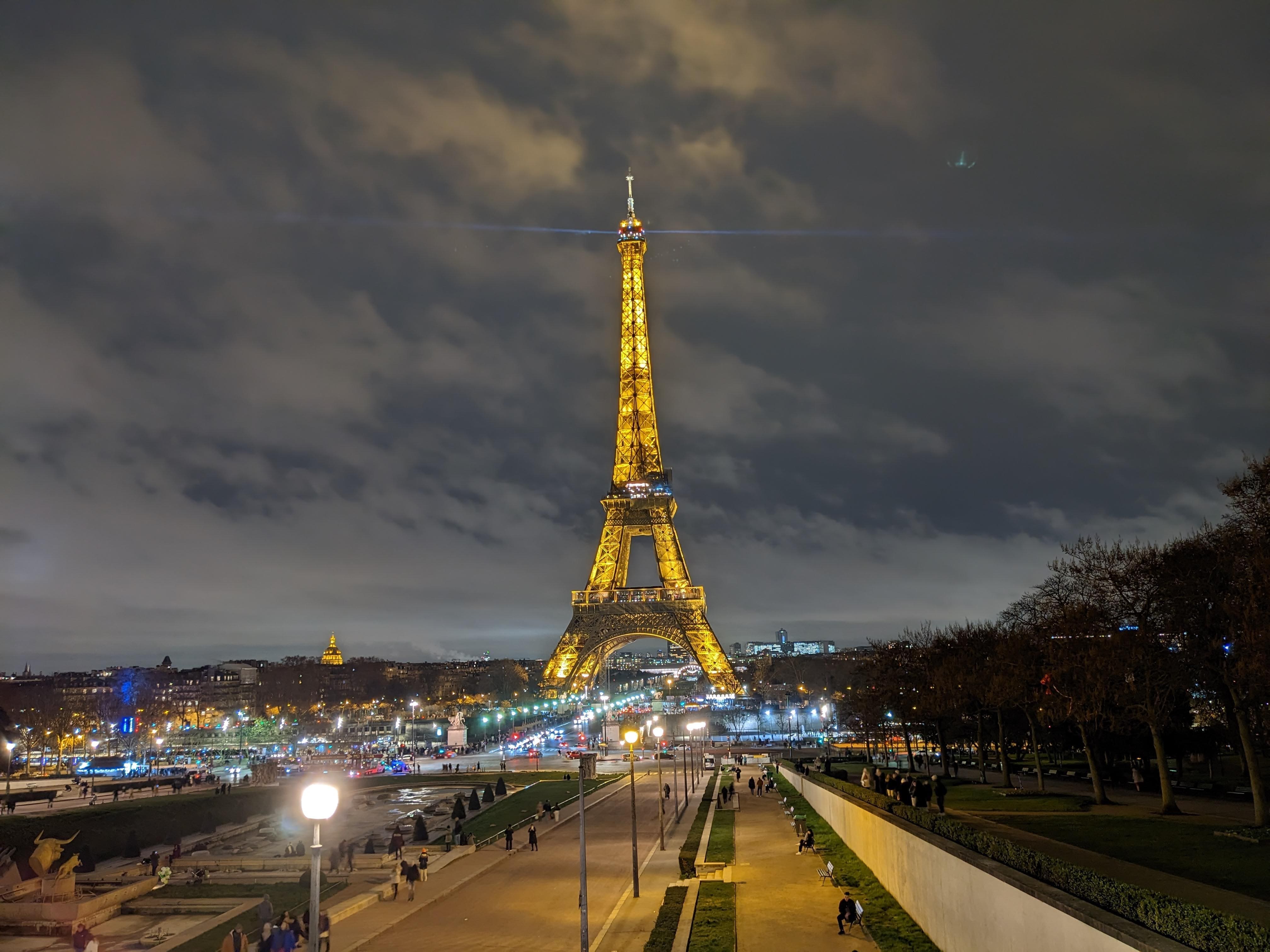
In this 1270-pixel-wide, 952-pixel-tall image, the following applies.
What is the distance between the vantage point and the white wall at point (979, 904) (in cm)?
1041

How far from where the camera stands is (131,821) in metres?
43.4

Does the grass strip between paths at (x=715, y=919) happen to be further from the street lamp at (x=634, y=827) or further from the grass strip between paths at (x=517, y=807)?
the grass strip between paths at (x=517, y=807)

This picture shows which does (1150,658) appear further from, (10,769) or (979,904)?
(10,769)

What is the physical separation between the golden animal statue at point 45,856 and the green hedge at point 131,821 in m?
5.87

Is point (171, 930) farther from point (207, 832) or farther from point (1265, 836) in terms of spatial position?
point (1265, 836)

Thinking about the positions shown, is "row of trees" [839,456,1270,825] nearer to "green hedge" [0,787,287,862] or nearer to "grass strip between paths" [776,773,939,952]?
"grass strip between paths" [776,773,939,952]

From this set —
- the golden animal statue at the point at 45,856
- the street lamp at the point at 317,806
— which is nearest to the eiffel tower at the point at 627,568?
the golden animal statue at the point at 45,856

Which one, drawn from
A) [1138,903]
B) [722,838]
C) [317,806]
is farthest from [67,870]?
[1138,903]


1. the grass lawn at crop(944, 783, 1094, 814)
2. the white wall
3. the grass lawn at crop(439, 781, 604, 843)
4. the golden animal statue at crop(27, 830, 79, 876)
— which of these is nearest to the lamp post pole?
the white wall

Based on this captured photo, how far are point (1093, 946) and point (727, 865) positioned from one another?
19855mm

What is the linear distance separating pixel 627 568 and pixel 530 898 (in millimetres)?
73039

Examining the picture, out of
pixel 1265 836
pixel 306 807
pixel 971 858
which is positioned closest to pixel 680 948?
pixel 971 858

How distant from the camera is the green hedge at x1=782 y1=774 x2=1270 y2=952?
877 centimetres

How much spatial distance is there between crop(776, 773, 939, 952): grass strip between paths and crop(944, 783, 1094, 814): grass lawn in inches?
187
